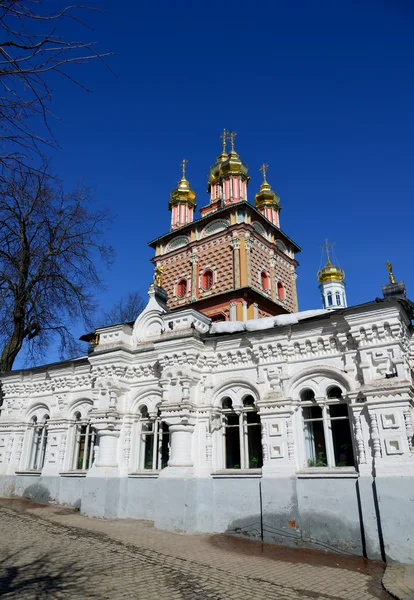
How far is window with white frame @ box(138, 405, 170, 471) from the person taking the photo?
11617mm

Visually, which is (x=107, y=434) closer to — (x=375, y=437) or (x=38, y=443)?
(x=38, y=443)

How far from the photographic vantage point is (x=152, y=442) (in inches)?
476

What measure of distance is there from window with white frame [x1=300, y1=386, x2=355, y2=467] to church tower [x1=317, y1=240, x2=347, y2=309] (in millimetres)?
33670

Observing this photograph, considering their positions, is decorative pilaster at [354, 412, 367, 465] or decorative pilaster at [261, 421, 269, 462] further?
decorative pilaster at [261, 421, 269, 462]

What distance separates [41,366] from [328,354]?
983 centimetres

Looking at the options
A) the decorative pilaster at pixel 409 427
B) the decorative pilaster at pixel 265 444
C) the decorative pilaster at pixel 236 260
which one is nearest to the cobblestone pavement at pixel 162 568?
the decorative pilaster at pixel 265 444

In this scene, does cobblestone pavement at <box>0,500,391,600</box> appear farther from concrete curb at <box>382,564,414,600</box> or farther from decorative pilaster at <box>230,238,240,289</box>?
decorative pilaster at <box>230,238,240,289</box>

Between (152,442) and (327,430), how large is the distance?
5078mm

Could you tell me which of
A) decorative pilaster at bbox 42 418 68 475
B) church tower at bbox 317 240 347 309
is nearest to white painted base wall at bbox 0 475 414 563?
decorative pilaster at bbox 42 418 68 475

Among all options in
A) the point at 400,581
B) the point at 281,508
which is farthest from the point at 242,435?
the point at 400,581

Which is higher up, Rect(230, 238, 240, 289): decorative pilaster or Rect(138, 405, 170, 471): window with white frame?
Rect(230, 238, 240, 289): decorative pilaster

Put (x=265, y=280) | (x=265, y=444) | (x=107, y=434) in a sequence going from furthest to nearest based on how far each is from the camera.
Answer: (x=265, y=280), (x=107, y=434), (x=265, y=444)

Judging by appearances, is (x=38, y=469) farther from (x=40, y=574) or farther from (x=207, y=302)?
(x=207, y=302)

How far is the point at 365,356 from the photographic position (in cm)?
918
